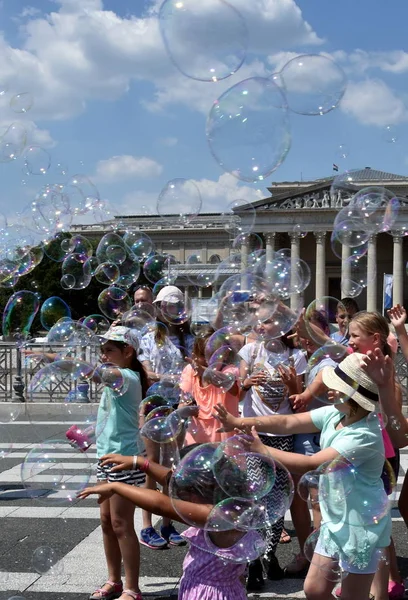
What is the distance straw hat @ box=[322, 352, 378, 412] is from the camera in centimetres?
310

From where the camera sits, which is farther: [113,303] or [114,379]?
[113,303]

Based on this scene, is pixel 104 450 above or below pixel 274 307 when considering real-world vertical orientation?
below

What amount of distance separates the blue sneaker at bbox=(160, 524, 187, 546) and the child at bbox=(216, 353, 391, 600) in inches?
92.0

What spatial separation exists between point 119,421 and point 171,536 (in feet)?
4.73

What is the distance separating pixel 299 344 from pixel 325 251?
55958 mm

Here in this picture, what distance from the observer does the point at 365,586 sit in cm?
313

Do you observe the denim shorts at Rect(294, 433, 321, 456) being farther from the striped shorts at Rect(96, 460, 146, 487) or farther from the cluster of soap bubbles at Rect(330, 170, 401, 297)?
the cluster of soap bubbles at Rect(330, 170, 401, 297)

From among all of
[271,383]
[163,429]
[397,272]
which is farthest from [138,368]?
[397,272]

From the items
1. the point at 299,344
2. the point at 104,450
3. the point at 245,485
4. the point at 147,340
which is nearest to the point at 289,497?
the point at 245,485

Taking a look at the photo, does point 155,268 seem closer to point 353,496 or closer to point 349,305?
point 349,305

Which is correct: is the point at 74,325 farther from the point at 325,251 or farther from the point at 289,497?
the point at 325,251

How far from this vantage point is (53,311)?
834cm

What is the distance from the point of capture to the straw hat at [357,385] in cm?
310

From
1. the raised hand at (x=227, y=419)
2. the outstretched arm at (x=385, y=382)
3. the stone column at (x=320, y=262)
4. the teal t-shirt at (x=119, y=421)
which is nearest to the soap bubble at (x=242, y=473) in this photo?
the raised hand at (x=227, y=419)
